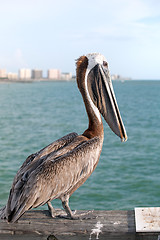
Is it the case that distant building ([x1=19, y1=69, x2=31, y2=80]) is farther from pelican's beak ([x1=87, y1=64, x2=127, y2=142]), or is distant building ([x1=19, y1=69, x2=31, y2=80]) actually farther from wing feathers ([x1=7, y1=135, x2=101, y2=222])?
wing feathers ([x1=7, y1=135, x2=101, y2=222])

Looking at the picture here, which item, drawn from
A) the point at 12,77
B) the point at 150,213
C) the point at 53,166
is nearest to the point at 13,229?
the point at 53,166

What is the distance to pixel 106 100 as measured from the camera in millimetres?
3564

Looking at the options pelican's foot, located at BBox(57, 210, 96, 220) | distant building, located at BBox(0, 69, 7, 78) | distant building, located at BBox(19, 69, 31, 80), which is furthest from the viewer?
distant building, located at BBox(19, 69, 31, 80)

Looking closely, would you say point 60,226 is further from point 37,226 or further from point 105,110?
point 105,110

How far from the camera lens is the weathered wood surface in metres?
3.06

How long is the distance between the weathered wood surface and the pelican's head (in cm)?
Answer: 78

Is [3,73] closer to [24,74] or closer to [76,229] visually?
[24,74]

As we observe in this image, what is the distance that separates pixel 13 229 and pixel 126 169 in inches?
405

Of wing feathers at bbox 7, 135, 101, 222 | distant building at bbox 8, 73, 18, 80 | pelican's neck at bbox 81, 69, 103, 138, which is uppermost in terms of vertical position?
distant building at bbox 8, 73, 18, 80

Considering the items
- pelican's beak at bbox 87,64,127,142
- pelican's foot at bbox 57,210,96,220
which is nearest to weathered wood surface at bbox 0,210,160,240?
pelican's foot at bbox 57,210,96,220

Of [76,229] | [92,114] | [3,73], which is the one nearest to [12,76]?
[3,73]

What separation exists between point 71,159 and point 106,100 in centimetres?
68

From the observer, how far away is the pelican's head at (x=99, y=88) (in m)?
3.54

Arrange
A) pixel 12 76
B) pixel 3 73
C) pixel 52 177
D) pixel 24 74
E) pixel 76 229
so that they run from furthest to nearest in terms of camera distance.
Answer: pixel 24 74, pixel 12 76, pixel 3 73, pixel 52 177, pixel 76 229
